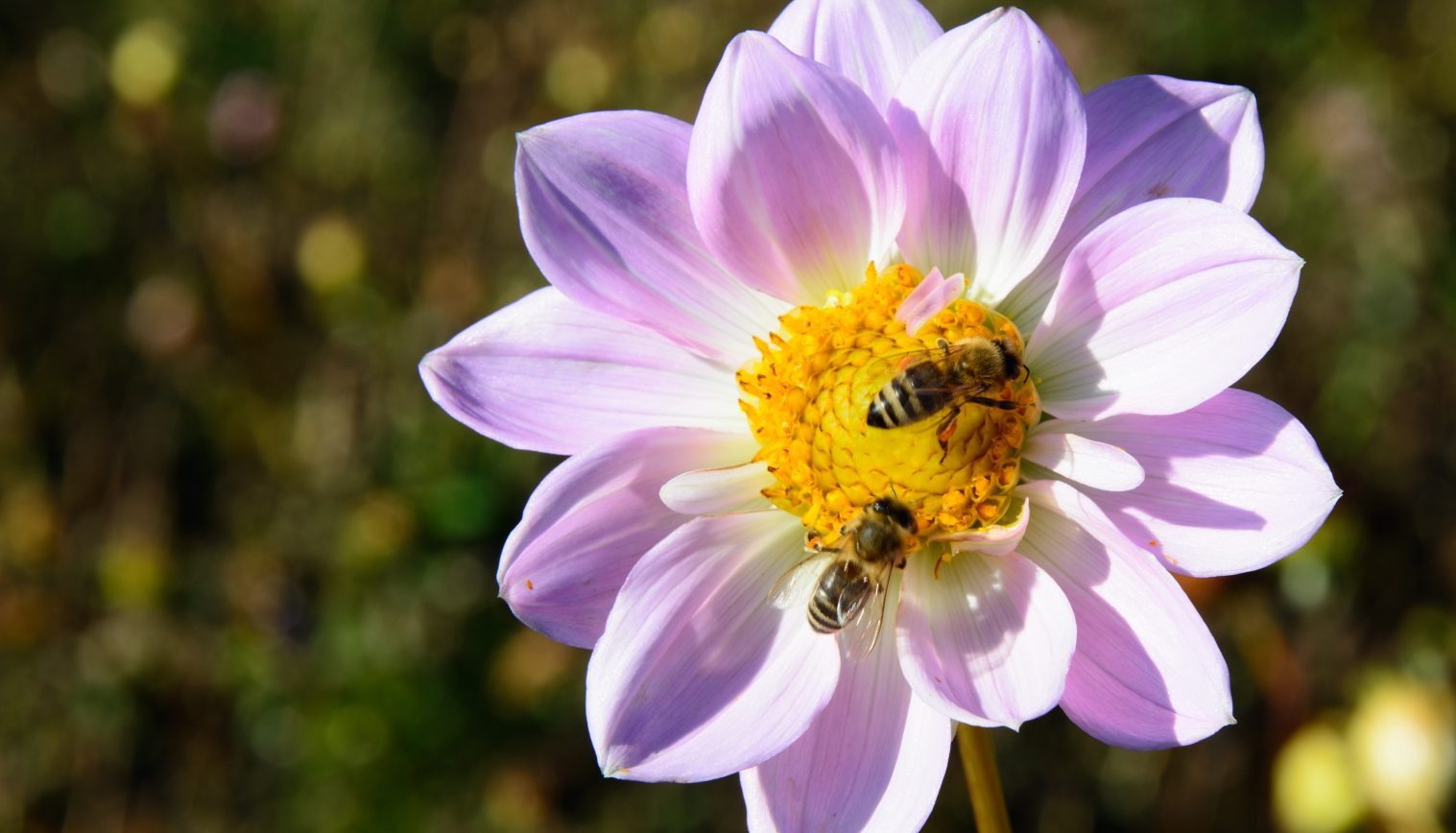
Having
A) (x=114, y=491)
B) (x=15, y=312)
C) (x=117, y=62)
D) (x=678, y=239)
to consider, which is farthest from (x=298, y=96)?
(x=678, y=239)

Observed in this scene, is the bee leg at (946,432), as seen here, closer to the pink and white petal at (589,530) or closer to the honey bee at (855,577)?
the honey bee at (855,577)

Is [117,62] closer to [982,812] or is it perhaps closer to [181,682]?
[181,682]

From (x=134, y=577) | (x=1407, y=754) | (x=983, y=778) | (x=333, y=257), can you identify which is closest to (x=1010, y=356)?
(x=983, y=778)

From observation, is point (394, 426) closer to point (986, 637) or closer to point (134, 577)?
point (134, 577)

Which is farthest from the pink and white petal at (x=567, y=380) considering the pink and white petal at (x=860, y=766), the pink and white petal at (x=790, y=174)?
the pink and white petal at (x=860, y=766)

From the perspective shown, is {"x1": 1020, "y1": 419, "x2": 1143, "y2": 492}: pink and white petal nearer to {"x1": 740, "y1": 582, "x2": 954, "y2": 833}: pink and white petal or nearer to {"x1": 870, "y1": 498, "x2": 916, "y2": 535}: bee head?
{"x1": 870, "y1": 498, "x2": 916, "y2": 535}: bee head
